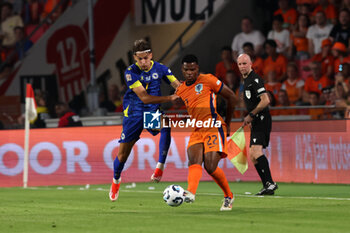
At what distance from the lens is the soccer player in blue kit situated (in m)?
12.4

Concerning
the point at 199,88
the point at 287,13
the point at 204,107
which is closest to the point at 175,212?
the point at 204,107

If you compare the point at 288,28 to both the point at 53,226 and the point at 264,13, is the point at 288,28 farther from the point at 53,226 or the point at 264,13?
the point at 53,226

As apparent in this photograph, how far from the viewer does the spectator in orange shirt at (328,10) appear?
21902mm

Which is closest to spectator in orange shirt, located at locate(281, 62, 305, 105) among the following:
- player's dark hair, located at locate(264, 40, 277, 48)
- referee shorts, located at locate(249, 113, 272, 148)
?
Answer: player's dark hair, located at locate(264, 40, 277, 48)

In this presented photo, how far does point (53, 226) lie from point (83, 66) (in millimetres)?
18172

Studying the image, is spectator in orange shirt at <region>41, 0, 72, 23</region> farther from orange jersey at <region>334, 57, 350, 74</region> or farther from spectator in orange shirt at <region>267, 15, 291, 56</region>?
orange jersey at <region>334, 57, 350, 74</region>

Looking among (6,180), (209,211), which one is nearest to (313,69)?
(6,180)

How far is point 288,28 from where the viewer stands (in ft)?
74.2

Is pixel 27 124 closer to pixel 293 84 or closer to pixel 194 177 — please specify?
pixel 293 84

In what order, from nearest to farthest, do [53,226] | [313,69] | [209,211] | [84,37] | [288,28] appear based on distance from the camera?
[53,226] < [209,211] < [313,69] < [288,28] < [84,37]

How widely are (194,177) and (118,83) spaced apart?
15.9m

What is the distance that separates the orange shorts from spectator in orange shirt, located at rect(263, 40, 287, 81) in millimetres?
11014

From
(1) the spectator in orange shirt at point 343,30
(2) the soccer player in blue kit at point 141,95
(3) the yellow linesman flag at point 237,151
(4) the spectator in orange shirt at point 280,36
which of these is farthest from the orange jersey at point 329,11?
(2) the soccer player in blue kit at point 141,95

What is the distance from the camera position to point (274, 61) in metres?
21.9
